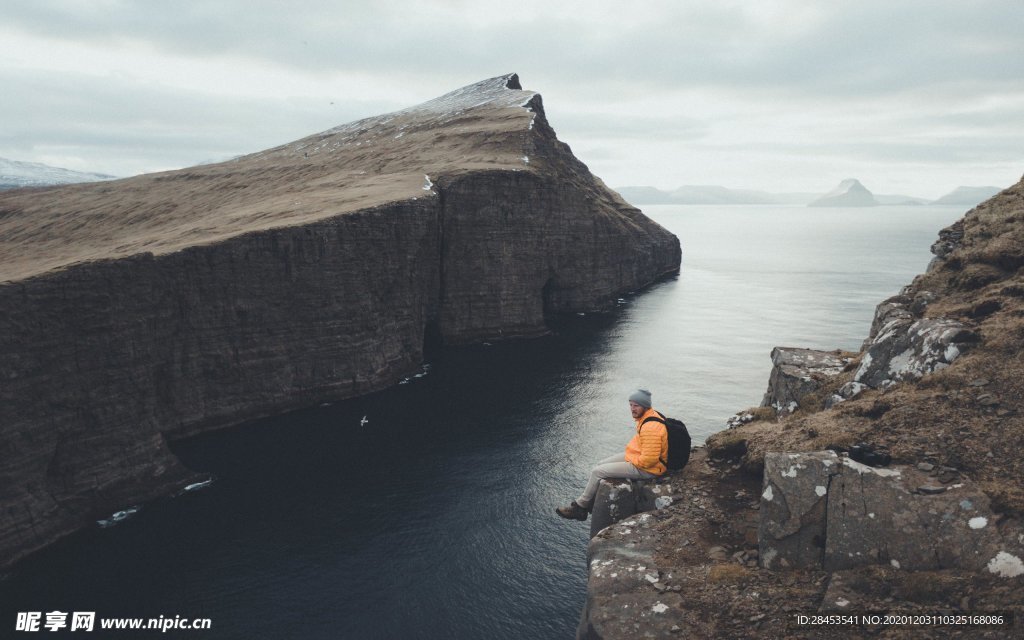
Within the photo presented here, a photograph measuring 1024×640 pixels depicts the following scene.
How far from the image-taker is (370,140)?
13188 centimetres

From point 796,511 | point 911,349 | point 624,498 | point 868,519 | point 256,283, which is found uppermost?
point 911,349

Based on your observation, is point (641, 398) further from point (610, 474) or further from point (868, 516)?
point (868, 516)

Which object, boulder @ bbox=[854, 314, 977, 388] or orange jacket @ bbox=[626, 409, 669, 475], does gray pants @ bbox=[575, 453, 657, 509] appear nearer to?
orange jacket @ bbox=[626, 409, 669, 475]

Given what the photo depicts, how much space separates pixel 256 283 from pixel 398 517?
32.5m

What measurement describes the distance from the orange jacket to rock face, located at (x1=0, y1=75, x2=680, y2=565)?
4172 centimetres

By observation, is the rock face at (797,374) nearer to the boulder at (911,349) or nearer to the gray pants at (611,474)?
the boulder at (911,349)

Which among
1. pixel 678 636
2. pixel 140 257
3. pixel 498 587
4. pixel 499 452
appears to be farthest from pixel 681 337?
pixel 678 636

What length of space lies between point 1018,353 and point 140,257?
2215 inches

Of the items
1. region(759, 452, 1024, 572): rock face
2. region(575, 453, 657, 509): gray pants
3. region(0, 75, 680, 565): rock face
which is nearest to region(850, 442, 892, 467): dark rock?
region(759, 452, 1024, 572): rock face

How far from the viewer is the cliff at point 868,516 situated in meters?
12.2

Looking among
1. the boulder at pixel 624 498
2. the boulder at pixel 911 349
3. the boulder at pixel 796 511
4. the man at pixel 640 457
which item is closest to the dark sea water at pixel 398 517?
the man at pixel 640 457

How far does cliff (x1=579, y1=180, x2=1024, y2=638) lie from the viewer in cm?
1220

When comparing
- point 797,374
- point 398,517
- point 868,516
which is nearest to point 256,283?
point 398,517

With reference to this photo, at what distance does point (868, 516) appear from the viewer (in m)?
13.4
